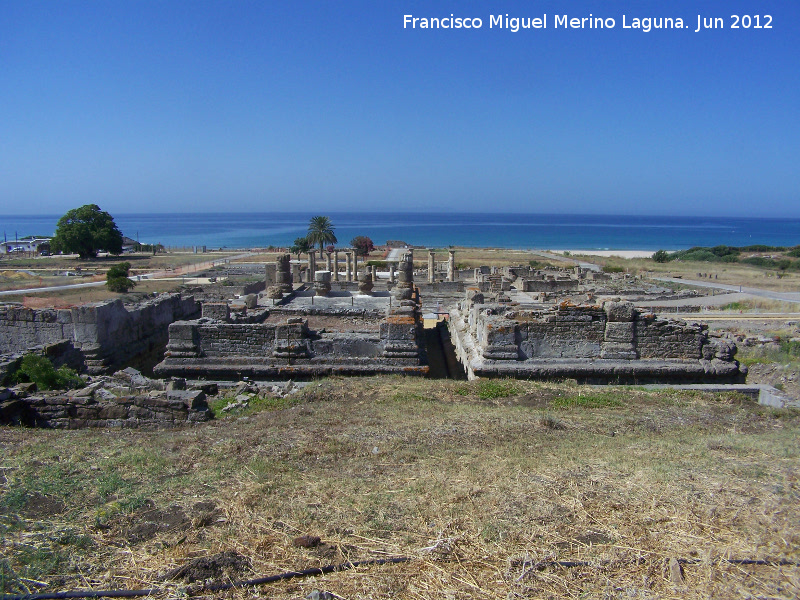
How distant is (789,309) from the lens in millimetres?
25719

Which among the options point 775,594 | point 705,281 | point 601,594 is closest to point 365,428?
point 601,594

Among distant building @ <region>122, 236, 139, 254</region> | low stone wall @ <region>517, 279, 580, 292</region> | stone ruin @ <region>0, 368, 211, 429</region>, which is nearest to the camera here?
stone ruin @ <region>0, 368, 211, 429</region>

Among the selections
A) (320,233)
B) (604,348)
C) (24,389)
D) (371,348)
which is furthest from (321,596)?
(320,233)

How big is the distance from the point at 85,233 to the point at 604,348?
62.5 meters

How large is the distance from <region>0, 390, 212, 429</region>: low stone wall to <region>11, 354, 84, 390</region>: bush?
1.79 metres

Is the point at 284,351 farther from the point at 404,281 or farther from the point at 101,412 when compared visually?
the point at 404,281

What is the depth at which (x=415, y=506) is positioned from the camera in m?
4.60

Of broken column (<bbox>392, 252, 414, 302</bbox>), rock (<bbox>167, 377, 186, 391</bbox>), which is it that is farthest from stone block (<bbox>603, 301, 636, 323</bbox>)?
rock (<bbox>167, 377, 186, 391</bbox>)

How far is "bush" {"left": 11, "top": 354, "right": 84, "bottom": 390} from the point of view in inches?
367

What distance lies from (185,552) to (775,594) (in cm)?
405

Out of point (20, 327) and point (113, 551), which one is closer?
point (113, 551)

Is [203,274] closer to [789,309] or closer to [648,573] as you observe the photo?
[789,309]

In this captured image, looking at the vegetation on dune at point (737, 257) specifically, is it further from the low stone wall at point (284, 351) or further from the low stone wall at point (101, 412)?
the low stone wall at point (101, 412)

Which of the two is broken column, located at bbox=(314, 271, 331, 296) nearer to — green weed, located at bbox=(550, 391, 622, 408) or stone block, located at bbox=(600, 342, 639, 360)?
stone block, located at bbox=(600, 342, 639, 360)
